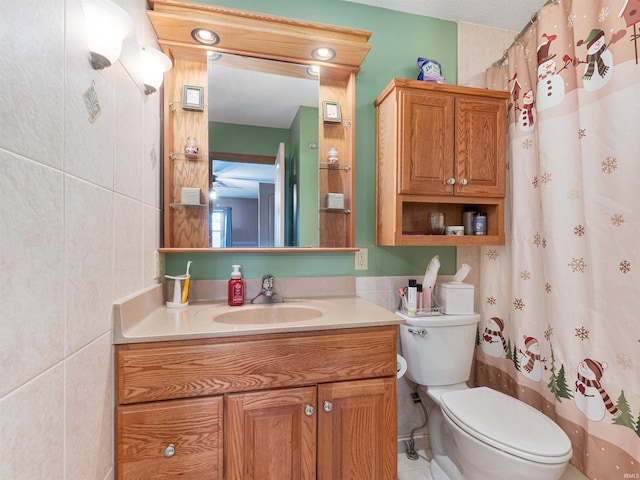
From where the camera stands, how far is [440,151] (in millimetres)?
1420

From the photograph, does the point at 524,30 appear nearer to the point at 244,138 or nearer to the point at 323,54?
the point at 323,54

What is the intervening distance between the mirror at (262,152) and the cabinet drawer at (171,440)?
72 centimetres

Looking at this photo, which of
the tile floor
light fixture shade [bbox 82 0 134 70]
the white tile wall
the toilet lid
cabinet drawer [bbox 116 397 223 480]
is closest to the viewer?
the white tile wall

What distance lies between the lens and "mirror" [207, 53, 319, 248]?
4.67 ft

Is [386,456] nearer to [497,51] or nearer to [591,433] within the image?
[591,433]

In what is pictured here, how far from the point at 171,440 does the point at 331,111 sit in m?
1.56

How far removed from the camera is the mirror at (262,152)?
4.67 ft

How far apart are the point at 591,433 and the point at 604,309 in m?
0.49

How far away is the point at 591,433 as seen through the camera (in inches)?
43.7

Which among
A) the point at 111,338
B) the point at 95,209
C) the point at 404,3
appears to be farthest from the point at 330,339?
the point at 404,3

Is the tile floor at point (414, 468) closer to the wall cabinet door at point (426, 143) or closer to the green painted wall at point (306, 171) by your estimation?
the green painted wall at point (306, 171)

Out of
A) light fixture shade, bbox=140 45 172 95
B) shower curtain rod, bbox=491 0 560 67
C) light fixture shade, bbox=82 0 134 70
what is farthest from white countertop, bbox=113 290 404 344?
shower curtain rod, bbox=491 0 560 67

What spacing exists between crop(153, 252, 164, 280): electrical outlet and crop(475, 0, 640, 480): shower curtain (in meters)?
1.71

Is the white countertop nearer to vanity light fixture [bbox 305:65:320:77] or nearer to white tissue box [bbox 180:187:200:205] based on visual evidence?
white tissue box [bbox 180:187:200:205]
